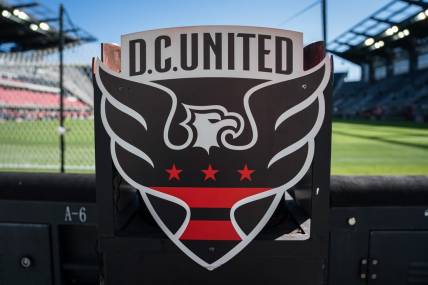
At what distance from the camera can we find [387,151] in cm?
987

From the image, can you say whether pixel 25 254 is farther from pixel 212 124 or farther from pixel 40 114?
pixel 40 114

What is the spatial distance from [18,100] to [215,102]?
32.6 meters

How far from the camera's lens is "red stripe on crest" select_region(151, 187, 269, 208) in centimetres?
99

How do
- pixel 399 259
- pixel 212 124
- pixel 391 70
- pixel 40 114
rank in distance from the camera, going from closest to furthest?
pixel 212 124 → pixel 399 259 → pixel 40 114 → pixel 391 70

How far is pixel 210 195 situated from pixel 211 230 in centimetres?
10

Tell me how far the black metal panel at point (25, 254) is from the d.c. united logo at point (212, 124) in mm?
840

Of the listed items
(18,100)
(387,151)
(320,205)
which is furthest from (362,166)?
(18,100)

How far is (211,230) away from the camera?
3.29 ft

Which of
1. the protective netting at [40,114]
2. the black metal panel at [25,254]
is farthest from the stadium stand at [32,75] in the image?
the black metal panel at [25,254]

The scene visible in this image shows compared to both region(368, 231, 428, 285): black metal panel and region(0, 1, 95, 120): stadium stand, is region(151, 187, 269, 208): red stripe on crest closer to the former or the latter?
region(368, 231, 428, 285): black metal panel

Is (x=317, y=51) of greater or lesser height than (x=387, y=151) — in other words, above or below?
above

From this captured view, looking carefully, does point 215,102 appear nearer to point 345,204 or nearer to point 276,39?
point 276,39

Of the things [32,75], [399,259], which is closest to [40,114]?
[32,75]

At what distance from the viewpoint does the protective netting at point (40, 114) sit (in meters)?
8.45
